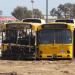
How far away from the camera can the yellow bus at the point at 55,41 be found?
28.5 metres

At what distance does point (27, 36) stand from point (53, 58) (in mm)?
2206

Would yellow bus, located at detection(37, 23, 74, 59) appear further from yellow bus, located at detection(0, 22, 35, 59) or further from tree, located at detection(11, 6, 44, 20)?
tree, located at detection(11, 6, 44, 20)

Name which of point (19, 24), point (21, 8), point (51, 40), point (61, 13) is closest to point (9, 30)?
point (19, 24)

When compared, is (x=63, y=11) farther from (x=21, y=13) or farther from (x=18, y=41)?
(x=18, y=41)

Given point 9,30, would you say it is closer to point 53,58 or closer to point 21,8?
point 53,58

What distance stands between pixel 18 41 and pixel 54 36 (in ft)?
7.69

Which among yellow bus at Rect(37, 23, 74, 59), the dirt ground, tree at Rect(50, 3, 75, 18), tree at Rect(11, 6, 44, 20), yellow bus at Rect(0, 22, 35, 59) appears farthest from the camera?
tree at Rect(11, 6, 44, 20)

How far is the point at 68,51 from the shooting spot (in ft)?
93.0

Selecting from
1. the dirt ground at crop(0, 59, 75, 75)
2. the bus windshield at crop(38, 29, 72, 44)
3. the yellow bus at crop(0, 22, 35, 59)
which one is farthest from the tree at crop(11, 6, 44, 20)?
the dirt ground at crop(0, 59, 75, 75)

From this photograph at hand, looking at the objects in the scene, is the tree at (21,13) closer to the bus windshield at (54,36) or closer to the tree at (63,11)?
the tree at (63,11)

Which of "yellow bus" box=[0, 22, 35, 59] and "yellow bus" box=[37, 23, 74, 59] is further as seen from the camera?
"yellow bus" box=[0, 22, 35, 59]

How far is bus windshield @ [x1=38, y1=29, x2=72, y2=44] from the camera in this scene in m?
28.5

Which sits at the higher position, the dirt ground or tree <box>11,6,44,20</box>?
tree <box>11,6,44,20</box>

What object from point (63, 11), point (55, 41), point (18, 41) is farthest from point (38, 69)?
point (63, 11)
